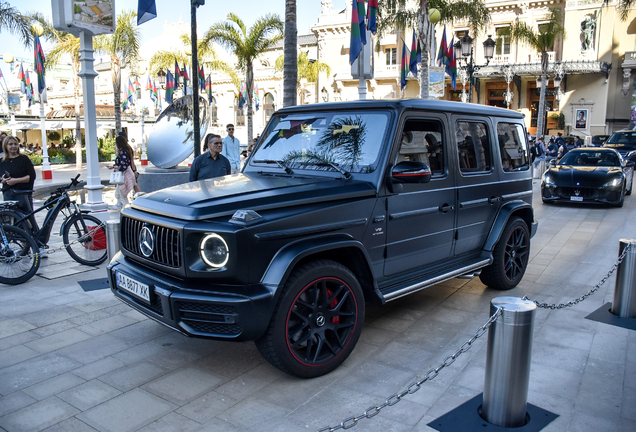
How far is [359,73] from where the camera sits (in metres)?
10.6

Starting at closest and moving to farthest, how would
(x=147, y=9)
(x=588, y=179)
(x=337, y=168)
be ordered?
(x=337, y=168), (x=147, y=9), (x=588, y=179)

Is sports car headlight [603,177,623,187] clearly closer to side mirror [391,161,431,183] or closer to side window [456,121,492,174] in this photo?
side window [456,121,492,174]

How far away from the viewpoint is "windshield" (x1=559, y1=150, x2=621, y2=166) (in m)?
13.2

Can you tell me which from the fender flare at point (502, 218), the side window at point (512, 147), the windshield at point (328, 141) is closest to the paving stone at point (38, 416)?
the windshield at point (328, 141)

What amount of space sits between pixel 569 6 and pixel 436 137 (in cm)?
3967

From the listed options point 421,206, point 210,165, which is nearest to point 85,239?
point 210,165

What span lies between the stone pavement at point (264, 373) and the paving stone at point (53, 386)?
13mm

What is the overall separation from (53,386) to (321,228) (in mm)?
2315

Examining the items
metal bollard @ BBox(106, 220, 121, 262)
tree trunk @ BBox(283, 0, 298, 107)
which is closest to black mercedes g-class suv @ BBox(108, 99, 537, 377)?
metal bollard @ BBox(106, 220, 121, 262)

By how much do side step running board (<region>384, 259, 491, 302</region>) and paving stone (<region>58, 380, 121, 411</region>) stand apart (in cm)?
222

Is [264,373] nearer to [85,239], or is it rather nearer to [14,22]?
[85,239]

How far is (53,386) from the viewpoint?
12.0 ft

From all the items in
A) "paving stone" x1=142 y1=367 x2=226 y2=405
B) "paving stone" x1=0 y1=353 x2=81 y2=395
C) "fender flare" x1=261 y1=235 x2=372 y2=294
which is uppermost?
"fender flare" x1=261 y1=235 x2=372 y2=294

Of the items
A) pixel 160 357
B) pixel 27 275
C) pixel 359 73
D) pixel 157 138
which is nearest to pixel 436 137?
pixel 160 357
